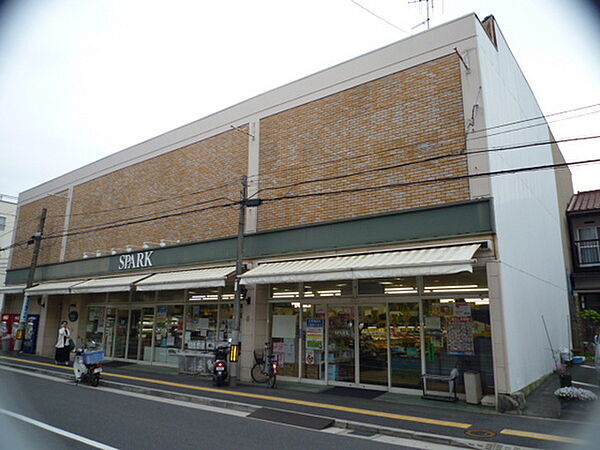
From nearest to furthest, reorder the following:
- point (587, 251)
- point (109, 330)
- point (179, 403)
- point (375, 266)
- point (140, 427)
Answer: point (140, 427) < point (375, 266) < point (179, 403) < point (109, 330) < point (587, 251)

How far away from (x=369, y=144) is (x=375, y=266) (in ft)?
12.7

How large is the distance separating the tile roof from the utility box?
2113 cm

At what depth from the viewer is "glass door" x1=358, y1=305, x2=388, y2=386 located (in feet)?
37.2

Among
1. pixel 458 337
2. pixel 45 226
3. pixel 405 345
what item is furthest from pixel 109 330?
pixel 458 337

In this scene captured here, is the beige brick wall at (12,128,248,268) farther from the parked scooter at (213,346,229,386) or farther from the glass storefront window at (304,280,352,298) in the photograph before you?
the parked scooter at (213,346,229,386)

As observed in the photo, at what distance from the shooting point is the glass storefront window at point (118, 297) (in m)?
19.1

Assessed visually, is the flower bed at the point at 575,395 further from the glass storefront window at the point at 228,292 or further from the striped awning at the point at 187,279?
the glass storefront window at the point at 228,292

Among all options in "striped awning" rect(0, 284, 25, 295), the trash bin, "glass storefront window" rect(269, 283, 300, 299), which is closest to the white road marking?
"glass storefront window" rect(269, 283, 300, 299)

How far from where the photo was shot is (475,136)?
33.2 feet

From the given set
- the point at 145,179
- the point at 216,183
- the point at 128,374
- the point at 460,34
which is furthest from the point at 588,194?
the point at 128,374

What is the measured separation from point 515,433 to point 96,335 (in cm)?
1863

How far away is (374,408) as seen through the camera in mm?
9117

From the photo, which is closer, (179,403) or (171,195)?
(179,403)

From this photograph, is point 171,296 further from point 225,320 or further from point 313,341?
point 313,341
